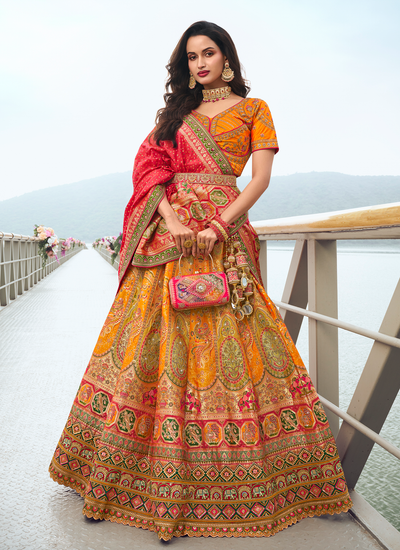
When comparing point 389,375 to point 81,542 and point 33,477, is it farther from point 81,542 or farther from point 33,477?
point 33,477

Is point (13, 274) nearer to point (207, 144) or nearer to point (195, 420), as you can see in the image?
point (207, 144)

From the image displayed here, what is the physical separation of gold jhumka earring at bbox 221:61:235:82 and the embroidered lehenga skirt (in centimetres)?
29

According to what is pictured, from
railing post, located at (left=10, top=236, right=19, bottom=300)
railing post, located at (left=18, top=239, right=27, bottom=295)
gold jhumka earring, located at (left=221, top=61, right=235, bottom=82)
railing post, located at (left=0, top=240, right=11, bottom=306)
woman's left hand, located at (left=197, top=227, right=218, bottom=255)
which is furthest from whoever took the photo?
railing post, located at (left=18, top=239, right=27, bottom=295)

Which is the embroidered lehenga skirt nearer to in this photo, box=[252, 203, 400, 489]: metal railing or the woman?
the woman

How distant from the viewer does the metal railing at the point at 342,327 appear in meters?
1.08

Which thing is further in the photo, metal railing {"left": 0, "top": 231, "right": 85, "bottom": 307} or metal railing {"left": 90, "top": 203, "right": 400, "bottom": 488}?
metal railing {"left": 0, "top": 231, "right": 85, "bottom": 307}

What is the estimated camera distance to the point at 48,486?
52.7 inches

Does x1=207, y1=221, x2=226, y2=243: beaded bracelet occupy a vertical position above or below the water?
above

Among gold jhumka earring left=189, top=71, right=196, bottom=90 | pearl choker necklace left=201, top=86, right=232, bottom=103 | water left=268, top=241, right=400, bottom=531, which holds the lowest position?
water left=268, top=241, right=400, bottom=531

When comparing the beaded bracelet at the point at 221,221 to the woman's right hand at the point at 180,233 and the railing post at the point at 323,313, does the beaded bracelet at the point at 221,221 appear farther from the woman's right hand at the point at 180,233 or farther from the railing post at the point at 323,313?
the railing post at the point at 323,313

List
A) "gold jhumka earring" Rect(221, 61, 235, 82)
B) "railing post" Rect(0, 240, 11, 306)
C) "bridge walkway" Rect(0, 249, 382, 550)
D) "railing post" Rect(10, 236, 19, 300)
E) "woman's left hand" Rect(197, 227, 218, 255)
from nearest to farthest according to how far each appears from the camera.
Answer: "bridge walkway" Rect(0, 249, 382, 550)
"woman's left hand" Rect(197, 227, 218, 255)
"gold jhumka earring" Rect(221, 61, 235, 82)
"railing post" Rect(0, 240, 11, 306)
"railing post" Rect(10, 236, 19, 300)

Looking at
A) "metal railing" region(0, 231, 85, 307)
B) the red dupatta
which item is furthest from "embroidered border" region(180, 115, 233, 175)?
"metal railing" region(0, 231, 85, 307)

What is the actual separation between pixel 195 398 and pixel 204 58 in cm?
92

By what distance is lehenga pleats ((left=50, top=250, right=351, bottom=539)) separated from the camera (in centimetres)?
107
